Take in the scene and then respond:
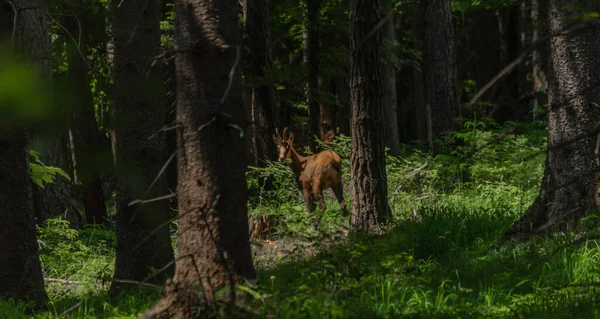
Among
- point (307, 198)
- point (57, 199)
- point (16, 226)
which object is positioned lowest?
point (307, 198)

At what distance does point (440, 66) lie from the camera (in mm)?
19688

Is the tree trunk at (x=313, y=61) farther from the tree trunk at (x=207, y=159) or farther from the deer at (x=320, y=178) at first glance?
the tree trunk at (x=207, y=159)

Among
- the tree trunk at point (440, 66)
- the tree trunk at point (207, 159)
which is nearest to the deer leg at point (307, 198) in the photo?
the tree trunk at point (440, 66)

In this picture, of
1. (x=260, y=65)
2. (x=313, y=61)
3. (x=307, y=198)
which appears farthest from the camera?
(x=313, y=61)

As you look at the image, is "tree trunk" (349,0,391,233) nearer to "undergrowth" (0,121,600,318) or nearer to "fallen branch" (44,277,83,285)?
"undergrowth" (0,121,600,318)

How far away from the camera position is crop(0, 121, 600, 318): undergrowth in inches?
245

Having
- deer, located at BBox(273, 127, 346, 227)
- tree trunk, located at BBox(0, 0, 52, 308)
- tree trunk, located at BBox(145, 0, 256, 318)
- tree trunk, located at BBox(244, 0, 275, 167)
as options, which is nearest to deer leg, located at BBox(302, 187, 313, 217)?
deer, located at BBox(273, 127, 346, 227)

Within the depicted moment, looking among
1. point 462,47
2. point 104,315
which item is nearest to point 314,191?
point 104,315

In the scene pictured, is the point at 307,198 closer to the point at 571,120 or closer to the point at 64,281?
the point at 64,281

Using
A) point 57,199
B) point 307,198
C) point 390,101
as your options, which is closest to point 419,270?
point 307,198

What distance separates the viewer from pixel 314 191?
14336 millimetres

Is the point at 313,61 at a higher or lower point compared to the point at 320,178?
higher

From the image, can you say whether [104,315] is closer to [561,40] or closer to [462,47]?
[561,40]

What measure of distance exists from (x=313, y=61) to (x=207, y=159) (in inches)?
574
